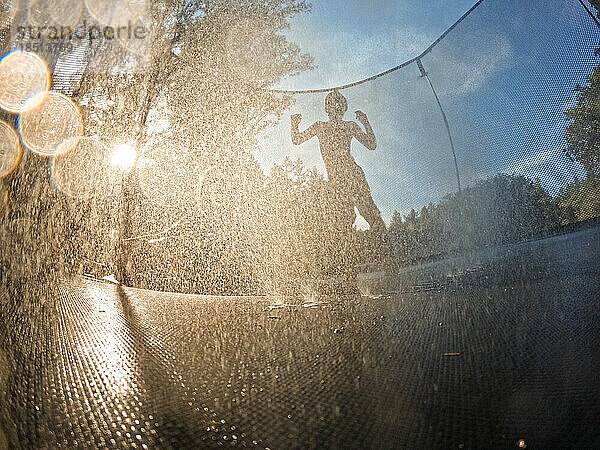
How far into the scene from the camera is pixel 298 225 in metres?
2.83

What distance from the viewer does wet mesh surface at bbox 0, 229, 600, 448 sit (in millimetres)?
455

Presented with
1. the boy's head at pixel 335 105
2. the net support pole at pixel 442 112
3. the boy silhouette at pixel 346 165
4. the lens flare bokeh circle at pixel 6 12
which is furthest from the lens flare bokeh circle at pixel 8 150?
the net support pole at pixel 442 112

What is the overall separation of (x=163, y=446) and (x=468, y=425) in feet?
1.20

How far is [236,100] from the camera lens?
3068mm

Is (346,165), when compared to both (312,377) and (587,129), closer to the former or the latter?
(587,129)

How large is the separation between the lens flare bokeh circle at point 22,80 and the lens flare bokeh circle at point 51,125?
0.08 ft

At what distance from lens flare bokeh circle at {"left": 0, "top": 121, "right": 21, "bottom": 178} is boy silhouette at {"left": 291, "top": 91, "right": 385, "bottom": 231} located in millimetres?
1639

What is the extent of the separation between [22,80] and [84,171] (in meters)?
1.13

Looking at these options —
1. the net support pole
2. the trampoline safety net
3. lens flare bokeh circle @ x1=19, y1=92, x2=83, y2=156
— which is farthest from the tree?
lens flare bokeh circle @ x1=19, y1=92, x2=83, y2=156

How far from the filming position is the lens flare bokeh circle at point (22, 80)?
2.74ft

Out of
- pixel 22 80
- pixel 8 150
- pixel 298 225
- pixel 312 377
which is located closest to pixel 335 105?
pixel 298 225

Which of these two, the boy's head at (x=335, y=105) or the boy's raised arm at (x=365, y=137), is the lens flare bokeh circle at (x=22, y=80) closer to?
the boy's raised arm at (x=365, y=137)

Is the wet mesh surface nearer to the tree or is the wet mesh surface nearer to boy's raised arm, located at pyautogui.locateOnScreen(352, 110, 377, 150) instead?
the tree

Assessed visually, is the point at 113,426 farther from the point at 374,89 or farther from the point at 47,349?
the point at 374,89
